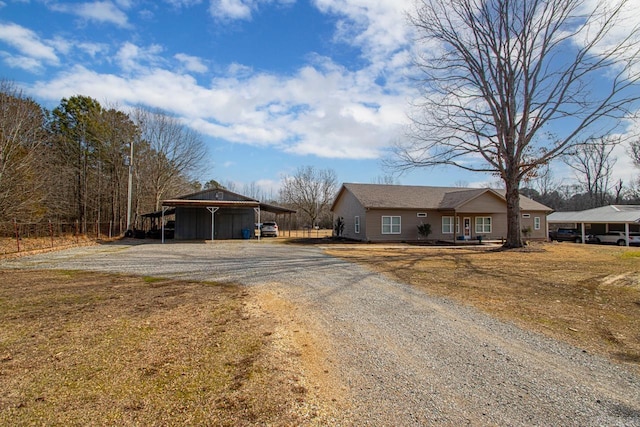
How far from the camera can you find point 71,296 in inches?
265

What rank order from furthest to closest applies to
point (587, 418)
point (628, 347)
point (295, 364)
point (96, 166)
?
point (96, 166) < point (628, 347) < point (295, 364) < point (587, 418)

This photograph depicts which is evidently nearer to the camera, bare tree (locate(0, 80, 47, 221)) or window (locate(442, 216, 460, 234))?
bare tree (locate(0, 80, 47, 221))

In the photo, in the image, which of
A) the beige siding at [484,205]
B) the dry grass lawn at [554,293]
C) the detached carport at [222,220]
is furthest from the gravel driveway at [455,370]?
the beige siding at [484,205]

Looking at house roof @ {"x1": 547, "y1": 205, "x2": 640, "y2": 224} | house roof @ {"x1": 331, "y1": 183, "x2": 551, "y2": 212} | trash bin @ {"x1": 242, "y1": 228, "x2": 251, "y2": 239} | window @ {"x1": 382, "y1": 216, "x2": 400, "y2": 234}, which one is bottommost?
trash bin @ {"x1": 242, "y1": 228, "x2": 251, "y2": 239}

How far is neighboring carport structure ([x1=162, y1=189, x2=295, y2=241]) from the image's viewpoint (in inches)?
1011

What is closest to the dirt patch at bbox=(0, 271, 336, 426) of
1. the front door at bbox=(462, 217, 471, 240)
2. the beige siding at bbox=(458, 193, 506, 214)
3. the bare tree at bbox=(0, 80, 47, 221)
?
the bare tree at bbox=(0, 80, 47, 221)

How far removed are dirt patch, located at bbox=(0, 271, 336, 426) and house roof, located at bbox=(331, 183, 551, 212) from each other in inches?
781

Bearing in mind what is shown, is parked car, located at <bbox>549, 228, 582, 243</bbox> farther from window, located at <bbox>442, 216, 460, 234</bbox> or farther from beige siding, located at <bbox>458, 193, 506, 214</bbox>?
window, located at <bbox>442, 216, 460, 234</bbox>

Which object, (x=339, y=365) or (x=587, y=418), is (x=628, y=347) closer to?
(x=587, y=418)

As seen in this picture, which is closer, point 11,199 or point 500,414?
point 500,414

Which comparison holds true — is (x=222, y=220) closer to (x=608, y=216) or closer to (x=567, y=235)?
(x=567, y=235)

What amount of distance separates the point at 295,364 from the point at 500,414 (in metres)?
2.00

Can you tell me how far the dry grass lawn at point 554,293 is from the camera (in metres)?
5.04

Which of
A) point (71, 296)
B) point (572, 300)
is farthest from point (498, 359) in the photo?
point (71, 296)
